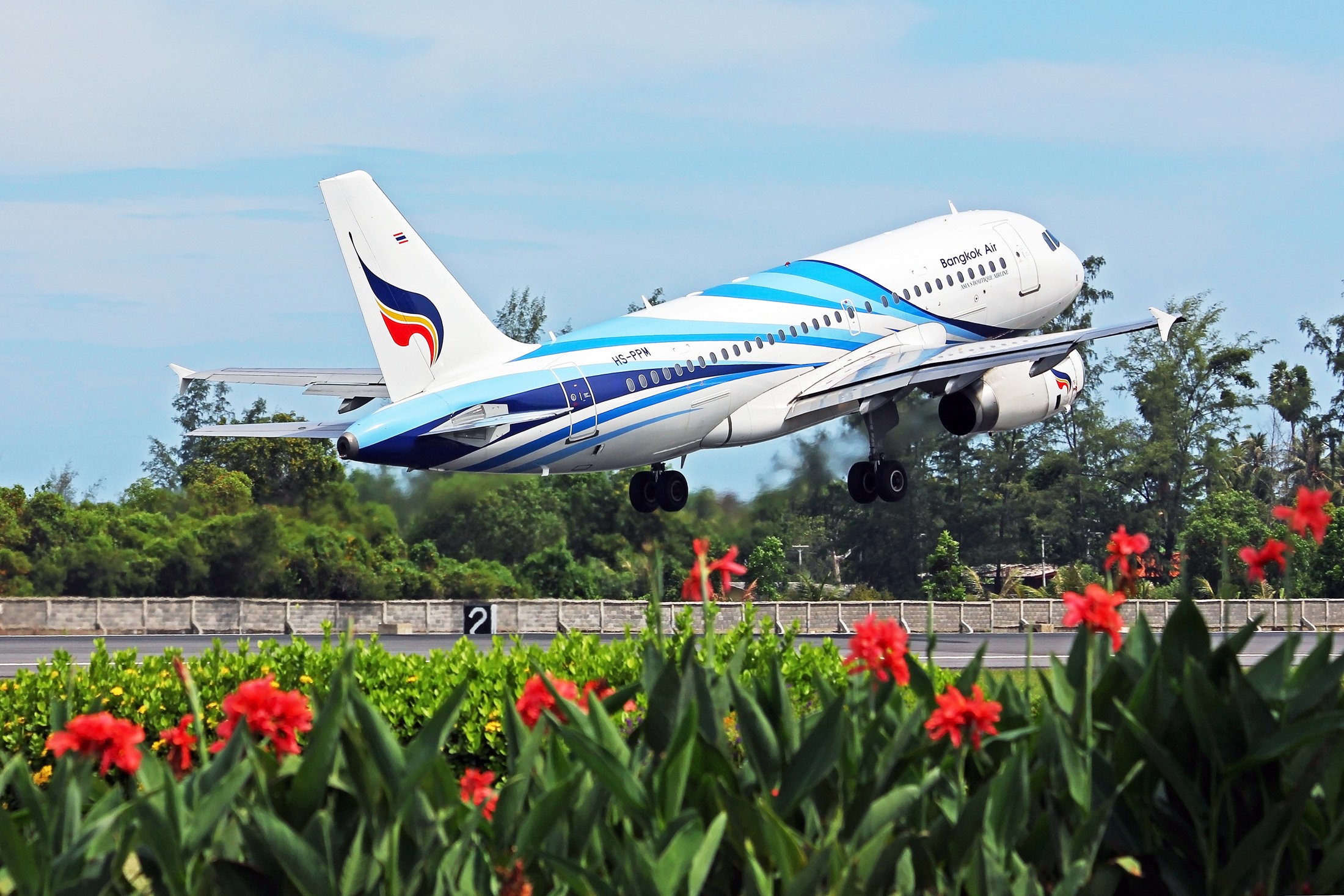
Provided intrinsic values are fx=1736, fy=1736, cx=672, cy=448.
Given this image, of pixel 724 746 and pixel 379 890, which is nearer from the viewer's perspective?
pixel 379 890

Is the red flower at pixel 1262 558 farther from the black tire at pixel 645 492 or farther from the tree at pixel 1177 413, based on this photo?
the tree at pixel 1177 413

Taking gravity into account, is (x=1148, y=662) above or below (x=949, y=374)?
below

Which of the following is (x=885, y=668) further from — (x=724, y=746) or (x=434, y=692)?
(x=434, y=692)

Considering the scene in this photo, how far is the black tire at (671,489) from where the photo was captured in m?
41.9

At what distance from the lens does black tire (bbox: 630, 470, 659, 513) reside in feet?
138

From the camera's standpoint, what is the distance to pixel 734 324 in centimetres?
3816

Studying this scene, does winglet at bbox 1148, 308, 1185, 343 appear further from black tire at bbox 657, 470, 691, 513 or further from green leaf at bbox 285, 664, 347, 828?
green leaf at bbox 285, 664, 347, 828

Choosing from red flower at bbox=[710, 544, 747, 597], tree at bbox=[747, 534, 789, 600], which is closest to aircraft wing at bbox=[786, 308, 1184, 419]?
Result: tree at bbox=[747, 534, 789, 600]

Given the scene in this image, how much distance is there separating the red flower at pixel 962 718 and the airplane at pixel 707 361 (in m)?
24.0

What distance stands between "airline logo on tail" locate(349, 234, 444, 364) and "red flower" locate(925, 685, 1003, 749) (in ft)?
89.2

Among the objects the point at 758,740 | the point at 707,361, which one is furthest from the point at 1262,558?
the point at 707,361

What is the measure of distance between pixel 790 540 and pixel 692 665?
68.4 metres

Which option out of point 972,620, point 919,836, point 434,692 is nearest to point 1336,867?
point 919,836

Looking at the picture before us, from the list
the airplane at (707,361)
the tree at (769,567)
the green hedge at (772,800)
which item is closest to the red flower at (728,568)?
the green hedge at (772,800)
